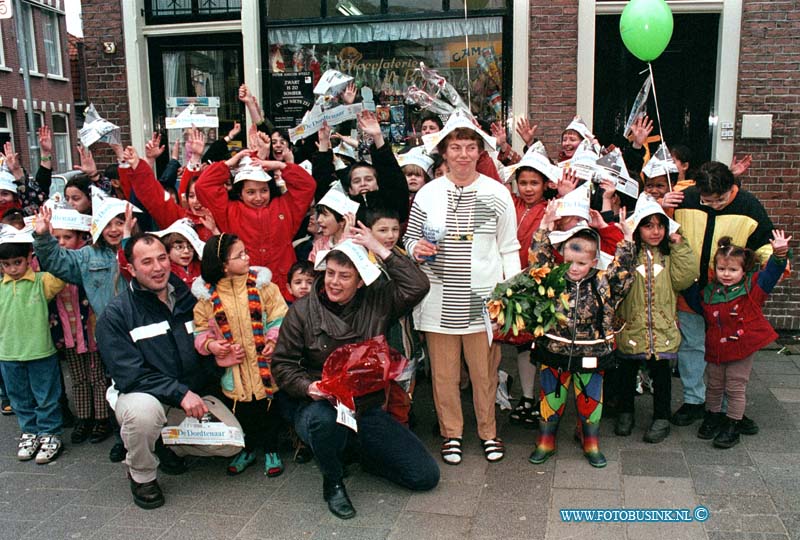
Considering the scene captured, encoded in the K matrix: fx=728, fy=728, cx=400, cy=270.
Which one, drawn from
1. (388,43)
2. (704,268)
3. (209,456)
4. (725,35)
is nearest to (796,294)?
(725,35)

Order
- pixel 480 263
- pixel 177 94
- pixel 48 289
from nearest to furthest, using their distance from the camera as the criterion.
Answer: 1. pixel 480 263
2. pixel 48 289
3. pixel 177 94

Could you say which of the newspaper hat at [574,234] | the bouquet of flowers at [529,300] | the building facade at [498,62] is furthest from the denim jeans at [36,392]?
the building facade at [498,62]

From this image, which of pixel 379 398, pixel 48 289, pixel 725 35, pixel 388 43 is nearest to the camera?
pixel 379 398

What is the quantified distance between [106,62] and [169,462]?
5644 mm

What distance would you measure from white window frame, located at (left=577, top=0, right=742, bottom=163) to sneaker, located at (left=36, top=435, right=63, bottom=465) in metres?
5.75

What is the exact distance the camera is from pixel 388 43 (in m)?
8.16

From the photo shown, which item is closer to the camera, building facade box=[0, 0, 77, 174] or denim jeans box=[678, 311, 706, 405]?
denim jeans box=[678, 311, 706, 405]

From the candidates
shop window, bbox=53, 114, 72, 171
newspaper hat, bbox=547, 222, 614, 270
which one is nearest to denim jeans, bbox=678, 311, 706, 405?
newspaper hat, bbox=547, 222, 614, 270

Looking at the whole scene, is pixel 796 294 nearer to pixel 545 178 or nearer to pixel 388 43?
pixel 545 178

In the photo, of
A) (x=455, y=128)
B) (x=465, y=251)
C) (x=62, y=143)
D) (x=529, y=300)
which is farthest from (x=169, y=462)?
(x=62, y=143)

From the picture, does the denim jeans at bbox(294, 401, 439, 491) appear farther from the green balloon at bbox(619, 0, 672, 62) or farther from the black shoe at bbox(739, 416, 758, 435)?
the green balloon at bbox(619, 0, 672, 62)

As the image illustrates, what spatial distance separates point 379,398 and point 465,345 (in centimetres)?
76

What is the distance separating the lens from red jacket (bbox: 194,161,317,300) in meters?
5.22

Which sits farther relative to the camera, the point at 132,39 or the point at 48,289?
the point at 132,39
